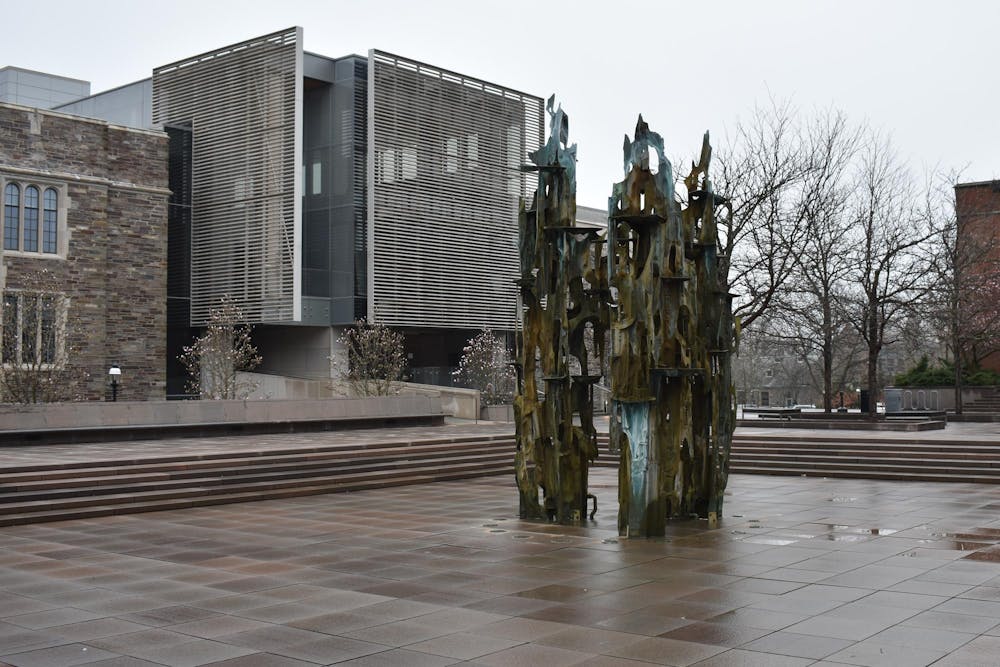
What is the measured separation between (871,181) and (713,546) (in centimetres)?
2382

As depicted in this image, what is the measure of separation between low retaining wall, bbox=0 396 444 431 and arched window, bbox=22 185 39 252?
1478cm

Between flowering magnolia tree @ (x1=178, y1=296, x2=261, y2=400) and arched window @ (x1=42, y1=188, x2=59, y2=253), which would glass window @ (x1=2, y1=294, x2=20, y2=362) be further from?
flowering magnolia tree @ (x1=178, y1=296, x2=261, y2=400)

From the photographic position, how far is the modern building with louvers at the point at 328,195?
40.3 metres

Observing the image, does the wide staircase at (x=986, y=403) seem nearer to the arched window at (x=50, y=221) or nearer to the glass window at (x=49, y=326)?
the glass window at (x=49, y=326)

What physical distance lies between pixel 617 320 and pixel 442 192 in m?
32.0

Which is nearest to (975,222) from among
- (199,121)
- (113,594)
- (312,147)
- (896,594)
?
(312,147)

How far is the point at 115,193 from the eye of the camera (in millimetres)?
39250

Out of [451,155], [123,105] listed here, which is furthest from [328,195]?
[123,105]

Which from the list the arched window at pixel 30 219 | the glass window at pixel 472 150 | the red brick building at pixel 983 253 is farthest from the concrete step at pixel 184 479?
the glass window at pixel 472 150

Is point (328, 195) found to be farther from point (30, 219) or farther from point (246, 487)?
point (246, 487)

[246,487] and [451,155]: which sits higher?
[451,155]

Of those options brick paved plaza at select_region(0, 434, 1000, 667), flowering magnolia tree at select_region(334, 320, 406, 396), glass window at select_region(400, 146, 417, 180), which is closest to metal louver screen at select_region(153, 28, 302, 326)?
flowering magnolia tree at select_region(334, 320, 406, 396)

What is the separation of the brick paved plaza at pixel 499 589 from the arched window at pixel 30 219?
85.5 ft

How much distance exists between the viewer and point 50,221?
37.3 meters
